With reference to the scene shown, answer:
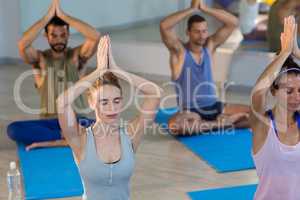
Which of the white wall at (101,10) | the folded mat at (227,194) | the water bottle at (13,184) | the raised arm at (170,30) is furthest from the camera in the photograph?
the white wall at (101,10)

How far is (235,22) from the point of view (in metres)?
4.10

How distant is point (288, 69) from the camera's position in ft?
7.43

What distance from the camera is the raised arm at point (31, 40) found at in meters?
3.62

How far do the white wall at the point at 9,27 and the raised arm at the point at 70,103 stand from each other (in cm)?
434

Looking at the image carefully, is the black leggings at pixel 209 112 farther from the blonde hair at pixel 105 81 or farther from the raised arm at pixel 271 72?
the blonde hair at pixel 105 81

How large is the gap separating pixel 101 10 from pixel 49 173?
131 inches

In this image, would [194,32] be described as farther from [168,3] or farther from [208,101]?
[168,3]

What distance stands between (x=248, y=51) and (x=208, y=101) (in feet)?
4.70

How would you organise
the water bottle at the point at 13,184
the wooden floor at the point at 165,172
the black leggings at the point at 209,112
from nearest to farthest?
the water bottle at the point at 13,184, the wooden floor at the point at 165,172, the black leggings at the point at 209,112

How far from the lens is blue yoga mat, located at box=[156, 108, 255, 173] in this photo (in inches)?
139

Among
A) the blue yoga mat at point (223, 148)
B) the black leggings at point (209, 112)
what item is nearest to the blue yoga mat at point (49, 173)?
the blue yoga mat at point (223, 148)

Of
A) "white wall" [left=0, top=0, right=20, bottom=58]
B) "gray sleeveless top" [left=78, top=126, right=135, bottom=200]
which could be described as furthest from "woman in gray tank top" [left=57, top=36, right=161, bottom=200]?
"white wall" [left=0, top=0, right=20, bottom=58]

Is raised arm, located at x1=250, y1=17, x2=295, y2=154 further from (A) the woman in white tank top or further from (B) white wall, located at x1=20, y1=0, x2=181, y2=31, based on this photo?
(B) white wall, located at x1=20, y1=0, x2=181, y2=31

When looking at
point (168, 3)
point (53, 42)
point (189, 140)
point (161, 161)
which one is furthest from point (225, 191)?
point (168, 3)
